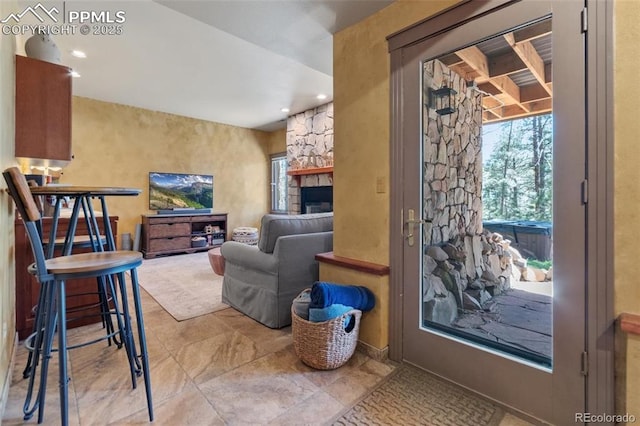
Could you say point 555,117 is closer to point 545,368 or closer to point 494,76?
point 494,76

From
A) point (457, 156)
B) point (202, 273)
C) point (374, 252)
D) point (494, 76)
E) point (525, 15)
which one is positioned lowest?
point (202, 273)

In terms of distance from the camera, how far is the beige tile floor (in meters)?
1.52

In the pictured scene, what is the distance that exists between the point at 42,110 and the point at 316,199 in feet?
14.4

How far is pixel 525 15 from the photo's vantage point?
1.51m

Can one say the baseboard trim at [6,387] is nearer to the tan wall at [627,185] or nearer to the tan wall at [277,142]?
the tan wall at [627,185]

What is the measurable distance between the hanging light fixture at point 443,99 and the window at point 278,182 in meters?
5.72

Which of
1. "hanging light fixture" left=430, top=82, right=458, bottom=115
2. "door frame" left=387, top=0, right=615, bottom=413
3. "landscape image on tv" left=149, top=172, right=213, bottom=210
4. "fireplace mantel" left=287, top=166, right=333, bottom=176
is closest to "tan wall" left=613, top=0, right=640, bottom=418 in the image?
"door frame" left=387, top=0, right=615, bottom=413

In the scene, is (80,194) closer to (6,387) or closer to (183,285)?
(6,387)

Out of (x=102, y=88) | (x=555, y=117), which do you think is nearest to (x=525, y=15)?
(x=555, y=117)

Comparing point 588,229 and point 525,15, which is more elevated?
point 525,15

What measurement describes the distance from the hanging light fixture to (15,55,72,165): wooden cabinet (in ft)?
8.60

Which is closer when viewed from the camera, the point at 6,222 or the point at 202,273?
the point at 6,222

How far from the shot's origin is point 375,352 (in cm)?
208

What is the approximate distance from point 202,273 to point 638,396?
4.42 metres
